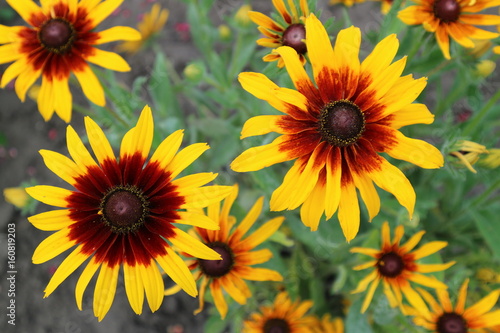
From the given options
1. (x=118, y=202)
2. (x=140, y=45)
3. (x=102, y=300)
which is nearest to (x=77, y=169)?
(x=118, y=202)

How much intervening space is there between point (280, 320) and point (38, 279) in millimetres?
1440

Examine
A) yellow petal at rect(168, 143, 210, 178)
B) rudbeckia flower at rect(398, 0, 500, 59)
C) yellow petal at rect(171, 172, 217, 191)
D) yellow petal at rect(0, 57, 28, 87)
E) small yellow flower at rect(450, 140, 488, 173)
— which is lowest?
small yellow flower at rect(450, 140, 488, 173)

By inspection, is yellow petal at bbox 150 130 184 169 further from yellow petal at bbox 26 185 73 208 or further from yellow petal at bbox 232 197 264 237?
yellow petal at bbox 232 197 264 237

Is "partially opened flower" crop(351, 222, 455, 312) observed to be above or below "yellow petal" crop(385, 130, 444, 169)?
below

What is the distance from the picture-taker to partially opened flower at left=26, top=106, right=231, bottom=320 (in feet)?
3.45

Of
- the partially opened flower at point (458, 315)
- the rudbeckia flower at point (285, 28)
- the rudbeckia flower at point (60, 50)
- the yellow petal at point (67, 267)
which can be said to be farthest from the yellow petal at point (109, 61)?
the partially opened flower at point (458, 315)

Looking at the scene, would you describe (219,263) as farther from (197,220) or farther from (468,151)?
(468,151)

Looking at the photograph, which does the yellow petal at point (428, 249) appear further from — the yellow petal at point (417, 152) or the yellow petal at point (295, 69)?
the yellow petal at point (295, 69)

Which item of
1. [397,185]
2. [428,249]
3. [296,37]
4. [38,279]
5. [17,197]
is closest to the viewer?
[397,185]

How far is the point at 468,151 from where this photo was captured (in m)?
1.22

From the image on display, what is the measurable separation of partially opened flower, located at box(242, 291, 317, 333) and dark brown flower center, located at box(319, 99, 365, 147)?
822 mm

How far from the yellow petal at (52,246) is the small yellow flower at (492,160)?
1.16 metres

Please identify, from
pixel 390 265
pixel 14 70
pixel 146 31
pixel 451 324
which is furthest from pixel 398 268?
pixel 146 31

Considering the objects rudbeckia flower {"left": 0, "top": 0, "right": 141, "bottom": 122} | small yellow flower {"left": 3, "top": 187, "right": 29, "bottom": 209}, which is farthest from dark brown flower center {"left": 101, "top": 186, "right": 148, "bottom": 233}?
small yellow flower {"left": 3, "top": 187, "right": 29, "bottom": 209}
